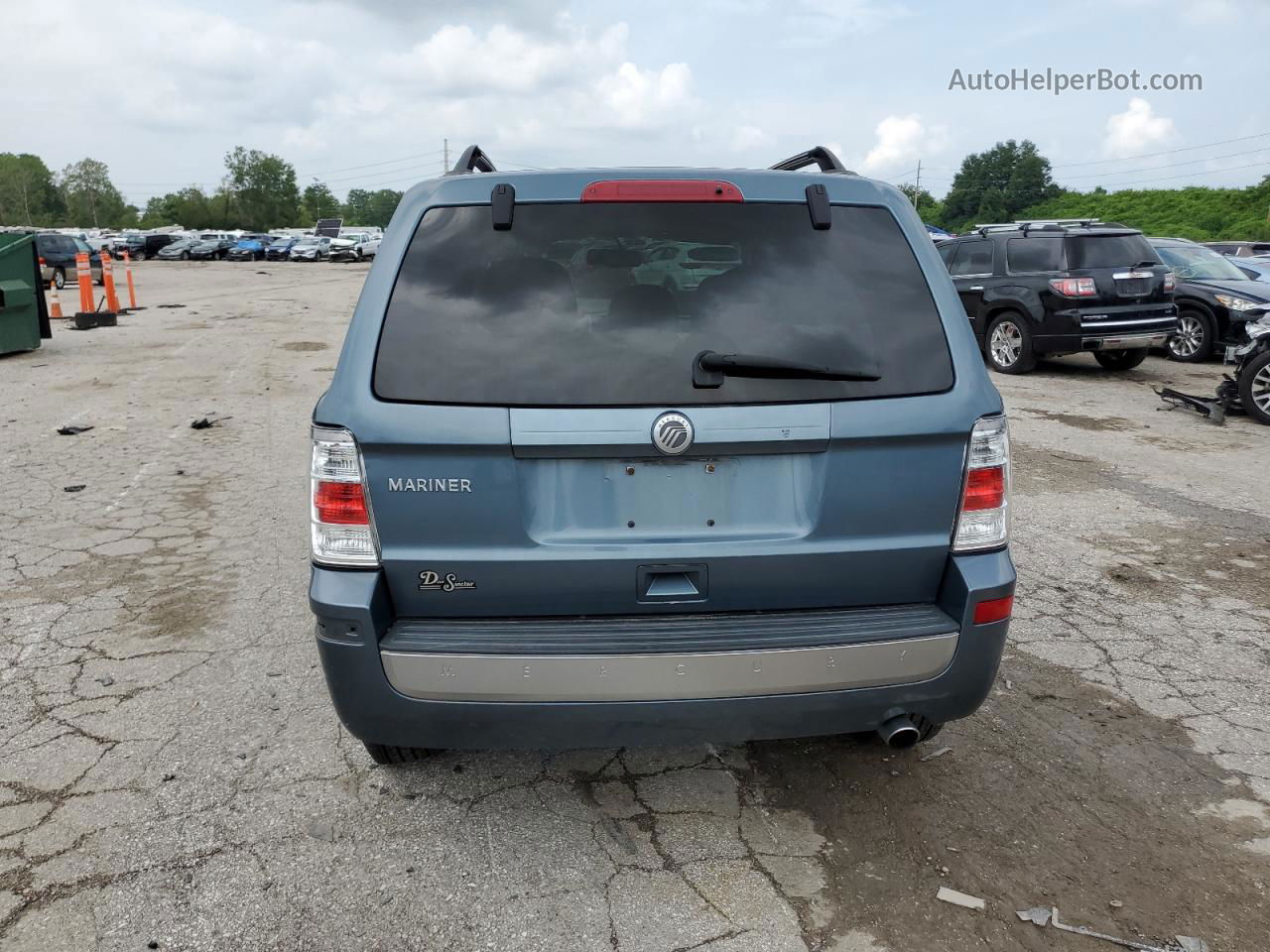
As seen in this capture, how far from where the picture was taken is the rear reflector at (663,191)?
2.64 metres

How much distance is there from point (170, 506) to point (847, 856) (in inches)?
211

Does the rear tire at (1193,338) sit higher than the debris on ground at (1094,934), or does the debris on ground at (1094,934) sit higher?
the rear tire at (1193,338)

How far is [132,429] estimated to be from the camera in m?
9.02

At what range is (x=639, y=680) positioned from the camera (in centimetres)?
252

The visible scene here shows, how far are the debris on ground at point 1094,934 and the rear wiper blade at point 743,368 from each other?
5.23 ft

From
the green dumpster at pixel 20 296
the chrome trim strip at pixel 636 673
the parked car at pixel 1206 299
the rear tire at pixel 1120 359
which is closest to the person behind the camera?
the chrome trim strip at pixel 636 673

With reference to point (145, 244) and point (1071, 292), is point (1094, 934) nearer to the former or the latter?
point (1071, 292)

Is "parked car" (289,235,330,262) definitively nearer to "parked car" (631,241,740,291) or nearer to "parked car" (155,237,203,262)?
"parked car" (155,237,203,262)

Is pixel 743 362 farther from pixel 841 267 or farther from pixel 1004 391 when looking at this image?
pixel 1004 391

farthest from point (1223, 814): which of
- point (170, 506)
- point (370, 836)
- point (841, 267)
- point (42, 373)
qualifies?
point (42, 373)

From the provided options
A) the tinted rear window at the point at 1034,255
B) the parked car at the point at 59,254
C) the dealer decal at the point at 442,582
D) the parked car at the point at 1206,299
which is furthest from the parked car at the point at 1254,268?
the parked car at the point at 59,254

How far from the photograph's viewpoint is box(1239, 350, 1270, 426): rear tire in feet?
31.6

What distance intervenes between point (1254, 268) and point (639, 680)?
17235 mm

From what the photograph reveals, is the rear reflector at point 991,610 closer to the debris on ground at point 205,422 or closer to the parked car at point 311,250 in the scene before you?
the debris on ground at point 205,422
